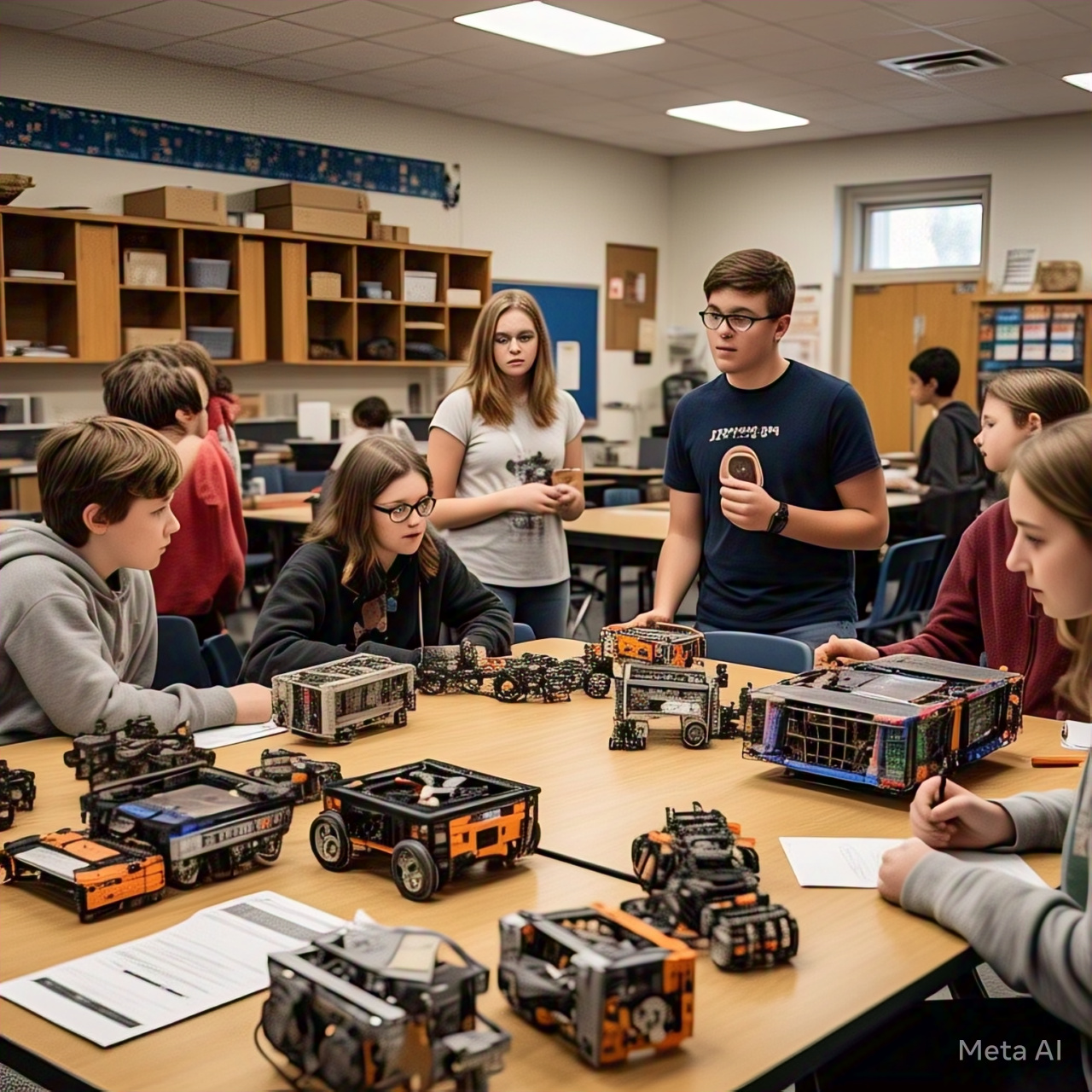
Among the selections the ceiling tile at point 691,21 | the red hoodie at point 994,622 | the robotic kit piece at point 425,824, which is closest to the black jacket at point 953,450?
the ceiling tile at point 691,21

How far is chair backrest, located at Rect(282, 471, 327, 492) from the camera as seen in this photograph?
7082 millimetres

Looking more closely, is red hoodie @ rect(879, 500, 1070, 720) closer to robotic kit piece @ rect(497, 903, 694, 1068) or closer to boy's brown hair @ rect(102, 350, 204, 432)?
robotic kit piece @ rect(497, 903, 694, 1068)

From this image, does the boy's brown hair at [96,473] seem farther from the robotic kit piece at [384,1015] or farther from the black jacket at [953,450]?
the black jacket at [953,450]

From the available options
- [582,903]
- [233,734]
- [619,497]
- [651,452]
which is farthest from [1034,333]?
[582,903]

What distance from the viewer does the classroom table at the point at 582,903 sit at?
1.14 meters

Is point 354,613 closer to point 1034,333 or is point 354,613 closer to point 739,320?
point 739,320

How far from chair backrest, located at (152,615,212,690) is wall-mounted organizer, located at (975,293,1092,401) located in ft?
22.4

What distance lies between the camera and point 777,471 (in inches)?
116

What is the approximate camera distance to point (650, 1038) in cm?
113

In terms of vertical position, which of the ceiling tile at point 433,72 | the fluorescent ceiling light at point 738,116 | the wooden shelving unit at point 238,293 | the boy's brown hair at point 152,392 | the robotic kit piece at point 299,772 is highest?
the fluorescent ceiling light at point 738,116

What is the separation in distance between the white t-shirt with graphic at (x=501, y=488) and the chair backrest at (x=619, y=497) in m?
3.22

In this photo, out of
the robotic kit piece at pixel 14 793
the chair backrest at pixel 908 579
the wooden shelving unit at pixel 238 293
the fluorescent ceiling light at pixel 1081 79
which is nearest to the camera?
the robotic kit piece at pixel 14 793

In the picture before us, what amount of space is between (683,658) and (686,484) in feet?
2.53

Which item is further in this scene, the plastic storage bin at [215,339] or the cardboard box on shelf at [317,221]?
the cardboard box on shelf at [317,221]
